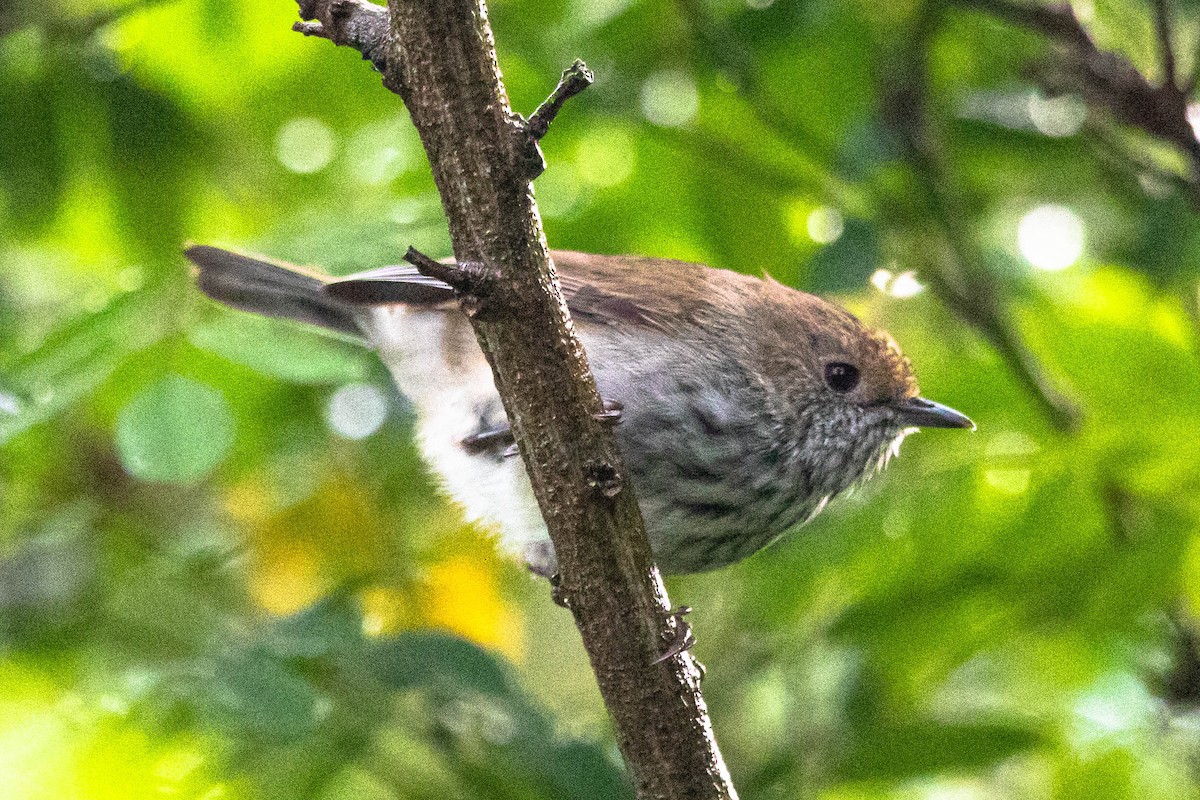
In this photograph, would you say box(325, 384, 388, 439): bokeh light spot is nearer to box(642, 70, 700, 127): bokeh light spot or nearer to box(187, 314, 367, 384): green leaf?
box(187, 314, 367, 384): green leaf

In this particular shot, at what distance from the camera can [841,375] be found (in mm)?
3607

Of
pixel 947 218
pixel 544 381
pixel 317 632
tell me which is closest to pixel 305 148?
pixel 317 632

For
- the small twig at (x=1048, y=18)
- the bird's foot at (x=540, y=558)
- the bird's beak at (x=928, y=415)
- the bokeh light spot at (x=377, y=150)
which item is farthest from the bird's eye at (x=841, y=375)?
the bokeh light spot at (x=377, y=150)

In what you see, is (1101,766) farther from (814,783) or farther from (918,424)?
(918,424)

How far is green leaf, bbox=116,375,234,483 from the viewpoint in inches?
122

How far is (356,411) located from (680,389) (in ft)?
5.11

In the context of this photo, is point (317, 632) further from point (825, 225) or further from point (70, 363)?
point (825, 225)

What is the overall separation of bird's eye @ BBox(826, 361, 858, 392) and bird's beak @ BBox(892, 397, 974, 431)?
13 cm

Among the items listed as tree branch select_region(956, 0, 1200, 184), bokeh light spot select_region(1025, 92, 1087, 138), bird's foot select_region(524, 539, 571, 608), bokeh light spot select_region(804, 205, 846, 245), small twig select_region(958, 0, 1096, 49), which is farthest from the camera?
bokeh light spot select_region(1025, 92, 1087, 138)

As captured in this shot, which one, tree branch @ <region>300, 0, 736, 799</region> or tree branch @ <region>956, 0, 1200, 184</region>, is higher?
tree branch @ <region>956, 0, 1200, 184</region>

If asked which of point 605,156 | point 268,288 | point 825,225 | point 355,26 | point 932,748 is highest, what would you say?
point 605,156

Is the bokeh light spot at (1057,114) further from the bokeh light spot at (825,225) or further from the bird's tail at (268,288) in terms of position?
the bird's tail at (268,288)

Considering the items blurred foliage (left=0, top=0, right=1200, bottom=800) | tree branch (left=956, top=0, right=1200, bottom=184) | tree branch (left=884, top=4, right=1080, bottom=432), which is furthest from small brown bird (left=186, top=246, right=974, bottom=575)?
tree branch (left=956, top=0, right=1200, bottom=184)

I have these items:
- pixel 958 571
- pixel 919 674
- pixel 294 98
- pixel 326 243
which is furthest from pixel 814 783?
pixel 294 98
